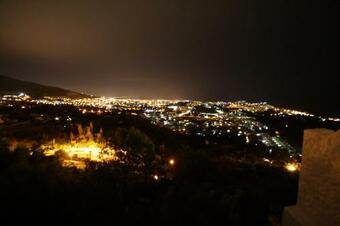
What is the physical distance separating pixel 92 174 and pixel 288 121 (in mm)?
46175

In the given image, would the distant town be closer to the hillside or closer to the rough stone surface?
the hillside

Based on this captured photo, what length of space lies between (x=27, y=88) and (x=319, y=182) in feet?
225

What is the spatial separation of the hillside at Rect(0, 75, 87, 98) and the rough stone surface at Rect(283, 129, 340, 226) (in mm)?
59966

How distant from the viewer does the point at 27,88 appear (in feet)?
213

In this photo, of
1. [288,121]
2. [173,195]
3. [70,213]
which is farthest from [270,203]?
[288,121]

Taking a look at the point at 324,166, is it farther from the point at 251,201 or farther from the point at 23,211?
the point at 23,211

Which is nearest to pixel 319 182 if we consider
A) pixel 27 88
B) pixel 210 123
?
pixel 210 123

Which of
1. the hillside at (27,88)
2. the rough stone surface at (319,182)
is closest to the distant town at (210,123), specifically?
the hillside at (27,88)

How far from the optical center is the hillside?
59422 millimetres

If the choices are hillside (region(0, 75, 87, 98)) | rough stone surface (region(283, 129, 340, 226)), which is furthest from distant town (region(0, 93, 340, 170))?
rough stone surface (region(283, 129, 340, 226))

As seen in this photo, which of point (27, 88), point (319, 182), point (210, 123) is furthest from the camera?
point (27, 88)

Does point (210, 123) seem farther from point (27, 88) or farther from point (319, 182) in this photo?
point (319, 182)

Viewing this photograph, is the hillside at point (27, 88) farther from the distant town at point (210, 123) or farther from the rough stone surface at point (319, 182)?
the rough stone surface at point (319, 182)

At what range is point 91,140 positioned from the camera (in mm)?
18422
